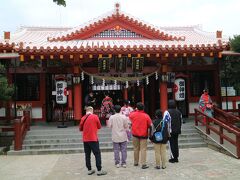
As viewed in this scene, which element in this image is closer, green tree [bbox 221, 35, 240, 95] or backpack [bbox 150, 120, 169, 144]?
backpack [bbox 150, 120, 169, 144]

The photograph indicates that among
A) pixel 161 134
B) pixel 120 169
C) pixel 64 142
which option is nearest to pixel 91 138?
pixel 120 169

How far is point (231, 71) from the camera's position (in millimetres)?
14609

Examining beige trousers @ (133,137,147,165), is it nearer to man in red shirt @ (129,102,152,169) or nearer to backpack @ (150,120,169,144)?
man in red shirt @ (129,102,152,169)

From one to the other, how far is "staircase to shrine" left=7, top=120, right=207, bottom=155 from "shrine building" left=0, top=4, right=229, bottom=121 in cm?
195

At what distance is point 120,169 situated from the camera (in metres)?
8.30

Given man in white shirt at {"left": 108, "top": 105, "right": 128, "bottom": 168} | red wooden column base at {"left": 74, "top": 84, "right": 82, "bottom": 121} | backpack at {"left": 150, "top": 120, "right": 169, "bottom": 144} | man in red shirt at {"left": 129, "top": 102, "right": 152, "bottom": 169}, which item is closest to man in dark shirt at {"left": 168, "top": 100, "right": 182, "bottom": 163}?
backpack at {"left": 150, "top": 120, "right": 169, "bottom": 144}

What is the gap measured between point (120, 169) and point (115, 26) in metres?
9.13

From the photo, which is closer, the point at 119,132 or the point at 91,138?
the point at 91,138

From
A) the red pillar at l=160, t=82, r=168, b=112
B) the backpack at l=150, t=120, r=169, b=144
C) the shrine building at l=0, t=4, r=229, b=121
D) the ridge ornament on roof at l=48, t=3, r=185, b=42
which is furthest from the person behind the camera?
the ridge ornament on roof at l=48, t=3, r=185, b=42

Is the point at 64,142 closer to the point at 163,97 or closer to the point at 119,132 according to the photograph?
the point at 119,132

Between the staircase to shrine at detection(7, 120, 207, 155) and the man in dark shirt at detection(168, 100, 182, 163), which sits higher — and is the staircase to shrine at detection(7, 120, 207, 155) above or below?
below

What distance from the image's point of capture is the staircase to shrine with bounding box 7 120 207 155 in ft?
36.1

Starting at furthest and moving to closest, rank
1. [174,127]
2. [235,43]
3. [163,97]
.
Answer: [163,97] → [235,43] → [174,127]

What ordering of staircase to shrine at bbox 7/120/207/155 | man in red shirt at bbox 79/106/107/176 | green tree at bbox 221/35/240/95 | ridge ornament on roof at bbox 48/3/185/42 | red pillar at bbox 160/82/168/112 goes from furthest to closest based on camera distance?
1. ridge ornament on roof at bbox 48/3/185/42
2. red pillar at bbox 160/82/168/112
3. green tree at bbox 221/35/240/95
4. staircase to shrine at bbox 7/120/207/155
5. man in red shirt at bbox 79/106/107/176
